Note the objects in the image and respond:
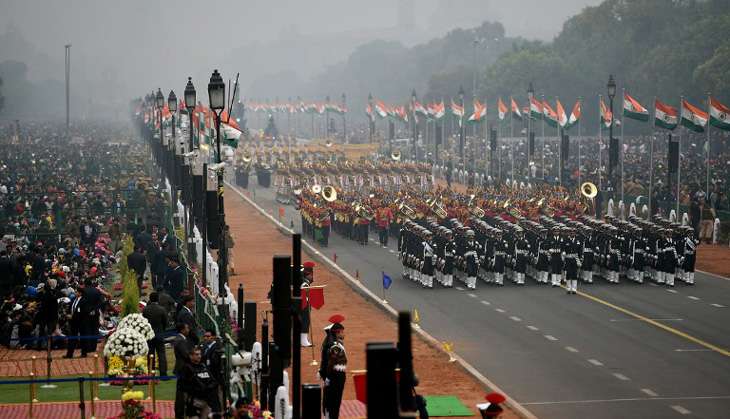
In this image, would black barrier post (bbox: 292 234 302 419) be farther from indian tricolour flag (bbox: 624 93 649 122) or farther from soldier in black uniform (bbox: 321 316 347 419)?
indian tricolour flag (bbox: 624 93 649 122)

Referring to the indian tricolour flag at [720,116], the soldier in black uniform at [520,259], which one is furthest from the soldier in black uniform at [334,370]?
the indian tricolour flag at [720,116]

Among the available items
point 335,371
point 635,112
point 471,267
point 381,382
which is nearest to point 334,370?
point 335,371

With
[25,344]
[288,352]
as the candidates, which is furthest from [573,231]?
[288,352]

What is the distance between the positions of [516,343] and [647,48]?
96.3m

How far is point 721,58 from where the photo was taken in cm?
9331

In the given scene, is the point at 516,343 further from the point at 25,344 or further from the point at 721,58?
Result: the point at 721,58

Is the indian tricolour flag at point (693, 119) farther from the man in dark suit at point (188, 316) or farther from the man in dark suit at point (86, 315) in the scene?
the man in dark suit at point (188, 316)

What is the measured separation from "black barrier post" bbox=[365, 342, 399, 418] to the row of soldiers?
78.7ft

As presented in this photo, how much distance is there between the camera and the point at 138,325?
20406 millimetres

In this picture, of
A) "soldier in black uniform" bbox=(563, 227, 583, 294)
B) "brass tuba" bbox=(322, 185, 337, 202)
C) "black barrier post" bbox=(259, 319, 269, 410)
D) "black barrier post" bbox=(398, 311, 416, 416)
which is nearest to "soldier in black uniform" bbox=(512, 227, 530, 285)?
"soldier in black uniform" bbox=(563, 227, 583, 294)

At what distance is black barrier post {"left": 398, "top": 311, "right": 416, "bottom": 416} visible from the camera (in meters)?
10.5

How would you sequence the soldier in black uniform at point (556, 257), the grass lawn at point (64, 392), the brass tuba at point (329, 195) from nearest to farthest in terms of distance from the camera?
the grass lawn at point (64, 392)
the soldier in black uniform at point (556, 257)
the brass tuba at point (329, 195)

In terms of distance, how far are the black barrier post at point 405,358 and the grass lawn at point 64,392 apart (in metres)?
9.27

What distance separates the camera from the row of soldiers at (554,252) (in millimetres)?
35375
